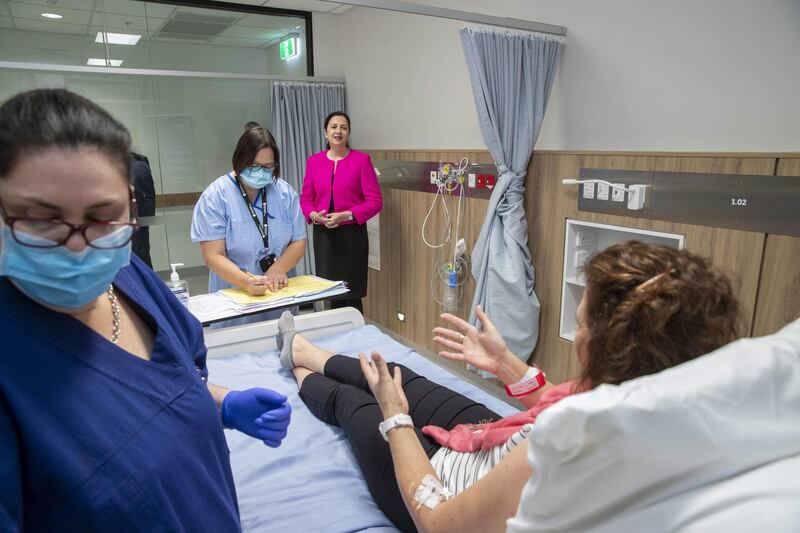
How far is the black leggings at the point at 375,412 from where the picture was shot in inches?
56.9

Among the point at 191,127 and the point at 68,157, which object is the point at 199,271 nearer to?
the point at 191,127

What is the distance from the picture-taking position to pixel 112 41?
377 cm

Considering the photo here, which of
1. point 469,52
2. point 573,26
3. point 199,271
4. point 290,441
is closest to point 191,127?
point 199,271

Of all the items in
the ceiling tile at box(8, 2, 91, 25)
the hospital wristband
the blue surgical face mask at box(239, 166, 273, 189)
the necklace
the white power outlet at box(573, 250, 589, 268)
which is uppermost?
the ceiling tile at box(8, 2, 91, 25)

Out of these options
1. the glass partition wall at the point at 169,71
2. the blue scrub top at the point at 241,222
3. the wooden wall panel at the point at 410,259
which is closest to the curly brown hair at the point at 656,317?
the blue scrub top at the point at 241,222

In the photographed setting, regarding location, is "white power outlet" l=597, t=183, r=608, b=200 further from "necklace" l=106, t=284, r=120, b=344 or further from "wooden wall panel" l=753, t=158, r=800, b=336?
"necklace" l=106, t=284, r=120, b=344

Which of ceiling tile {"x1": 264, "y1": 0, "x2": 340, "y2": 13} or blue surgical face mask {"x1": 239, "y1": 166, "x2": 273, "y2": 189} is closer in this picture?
blue surgical face mask {"x1": 239, "y1": 166, "x2": 273, "y2": 189}

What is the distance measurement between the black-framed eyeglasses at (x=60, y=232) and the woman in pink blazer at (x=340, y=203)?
2807 mm

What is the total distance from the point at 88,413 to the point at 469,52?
7.53 ft

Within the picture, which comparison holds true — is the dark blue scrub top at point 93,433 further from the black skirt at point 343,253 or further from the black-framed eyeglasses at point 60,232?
the black skirt at point 343,253

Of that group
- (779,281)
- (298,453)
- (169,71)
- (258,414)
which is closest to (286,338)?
(298,453)

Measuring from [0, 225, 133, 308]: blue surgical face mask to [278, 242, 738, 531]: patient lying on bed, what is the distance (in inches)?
29.7

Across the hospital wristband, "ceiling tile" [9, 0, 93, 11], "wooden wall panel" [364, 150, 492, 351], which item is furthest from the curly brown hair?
"ceiling tile" [9, 0, 93, 11]

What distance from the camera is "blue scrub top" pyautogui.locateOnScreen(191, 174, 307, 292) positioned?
235 centimetres
